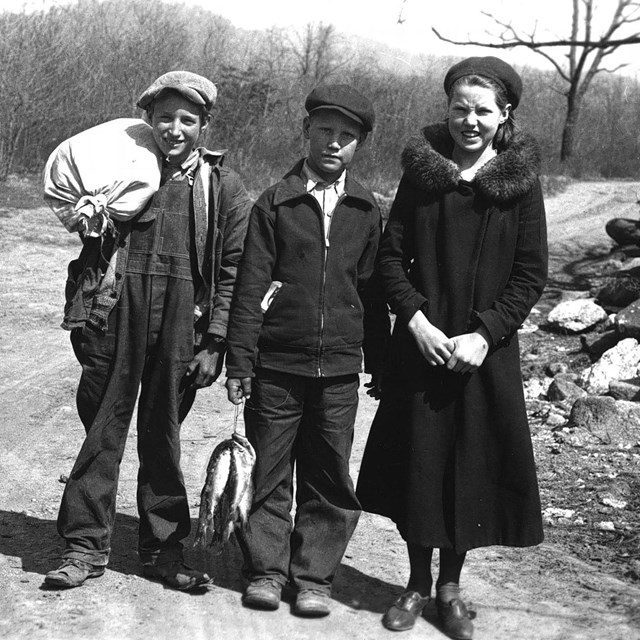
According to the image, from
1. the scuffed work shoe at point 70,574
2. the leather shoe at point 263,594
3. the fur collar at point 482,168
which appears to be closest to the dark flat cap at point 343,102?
the fur collar at point 482,168

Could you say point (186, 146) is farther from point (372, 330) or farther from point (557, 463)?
point (557, 463)

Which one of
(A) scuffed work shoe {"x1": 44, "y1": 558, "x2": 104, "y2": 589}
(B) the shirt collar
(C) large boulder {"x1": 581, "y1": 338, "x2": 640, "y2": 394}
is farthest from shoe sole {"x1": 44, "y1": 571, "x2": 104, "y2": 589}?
(C) large boulder {"x1": 581, "y1": 338, "x2": 640, "y2": 394}

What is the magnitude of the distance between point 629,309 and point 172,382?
5.70 metres

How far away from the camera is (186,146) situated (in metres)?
3.78

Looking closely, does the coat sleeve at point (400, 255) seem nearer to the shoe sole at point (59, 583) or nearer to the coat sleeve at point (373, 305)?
the coat sleeve at point (373, 305)

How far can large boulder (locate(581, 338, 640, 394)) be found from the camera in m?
7.60

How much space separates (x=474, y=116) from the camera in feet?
11.4

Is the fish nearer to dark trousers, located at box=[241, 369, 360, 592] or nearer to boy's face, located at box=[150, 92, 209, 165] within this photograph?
dark trousers, located at box=[241, 369, 360, 592]

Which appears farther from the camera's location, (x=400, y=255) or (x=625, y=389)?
(x=625, y=389)

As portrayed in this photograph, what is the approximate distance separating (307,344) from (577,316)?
20.9 feet

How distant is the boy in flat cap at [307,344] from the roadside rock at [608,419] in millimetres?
3078

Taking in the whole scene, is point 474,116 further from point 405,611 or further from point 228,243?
point 405,611

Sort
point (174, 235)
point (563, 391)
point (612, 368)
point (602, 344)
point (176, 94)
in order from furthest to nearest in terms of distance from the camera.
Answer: point (602, 344) → point (612, 368) → point (563, 391) → point (174, 235) → point (176, 94)

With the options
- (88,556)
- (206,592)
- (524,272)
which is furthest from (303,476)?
(524,272)
